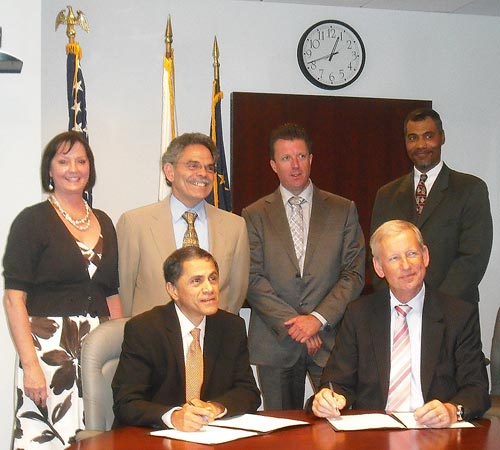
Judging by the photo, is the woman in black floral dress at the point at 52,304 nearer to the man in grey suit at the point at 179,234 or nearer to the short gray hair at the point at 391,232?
the man in grey suit at the point at 179,234

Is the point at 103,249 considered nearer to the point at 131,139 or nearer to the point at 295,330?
the point at 295,330

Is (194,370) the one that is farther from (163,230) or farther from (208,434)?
(163,230)

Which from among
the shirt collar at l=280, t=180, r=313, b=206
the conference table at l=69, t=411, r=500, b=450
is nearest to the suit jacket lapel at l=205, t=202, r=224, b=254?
the shirt collar at l=280, t=180, r=313, b=206

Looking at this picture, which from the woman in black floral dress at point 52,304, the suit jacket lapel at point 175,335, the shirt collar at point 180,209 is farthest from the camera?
the shirt collar at point 180,209

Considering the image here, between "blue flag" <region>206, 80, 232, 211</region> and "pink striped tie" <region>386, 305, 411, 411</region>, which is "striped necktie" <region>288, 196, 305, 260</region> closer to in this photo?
"pink striped tie" <region>386, 305, 411, 411</region>

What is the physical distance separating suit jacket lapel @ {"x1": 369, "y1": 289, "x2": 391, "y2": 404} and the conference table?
1.45 feet

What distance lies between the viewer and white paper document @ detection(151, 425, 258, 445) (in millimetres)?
2449

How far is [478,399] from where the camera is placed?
2.87 metres

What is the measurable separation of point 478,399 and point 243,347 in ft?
2.88

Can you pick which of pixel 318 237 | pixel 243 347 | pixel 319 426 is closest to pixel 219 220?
pixel 318 237

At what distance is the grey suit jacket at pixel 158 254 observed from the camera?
3.86 metres

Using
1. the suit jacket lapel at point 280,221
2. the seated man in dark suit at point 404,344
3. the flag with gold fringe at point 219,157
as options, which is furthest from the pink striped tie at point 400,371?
the flag with gold fringe at point 219,157

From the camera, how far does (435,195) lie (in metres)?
4.40

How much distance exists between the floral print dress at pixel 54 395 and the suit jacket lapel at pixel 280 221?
1.23 metres
